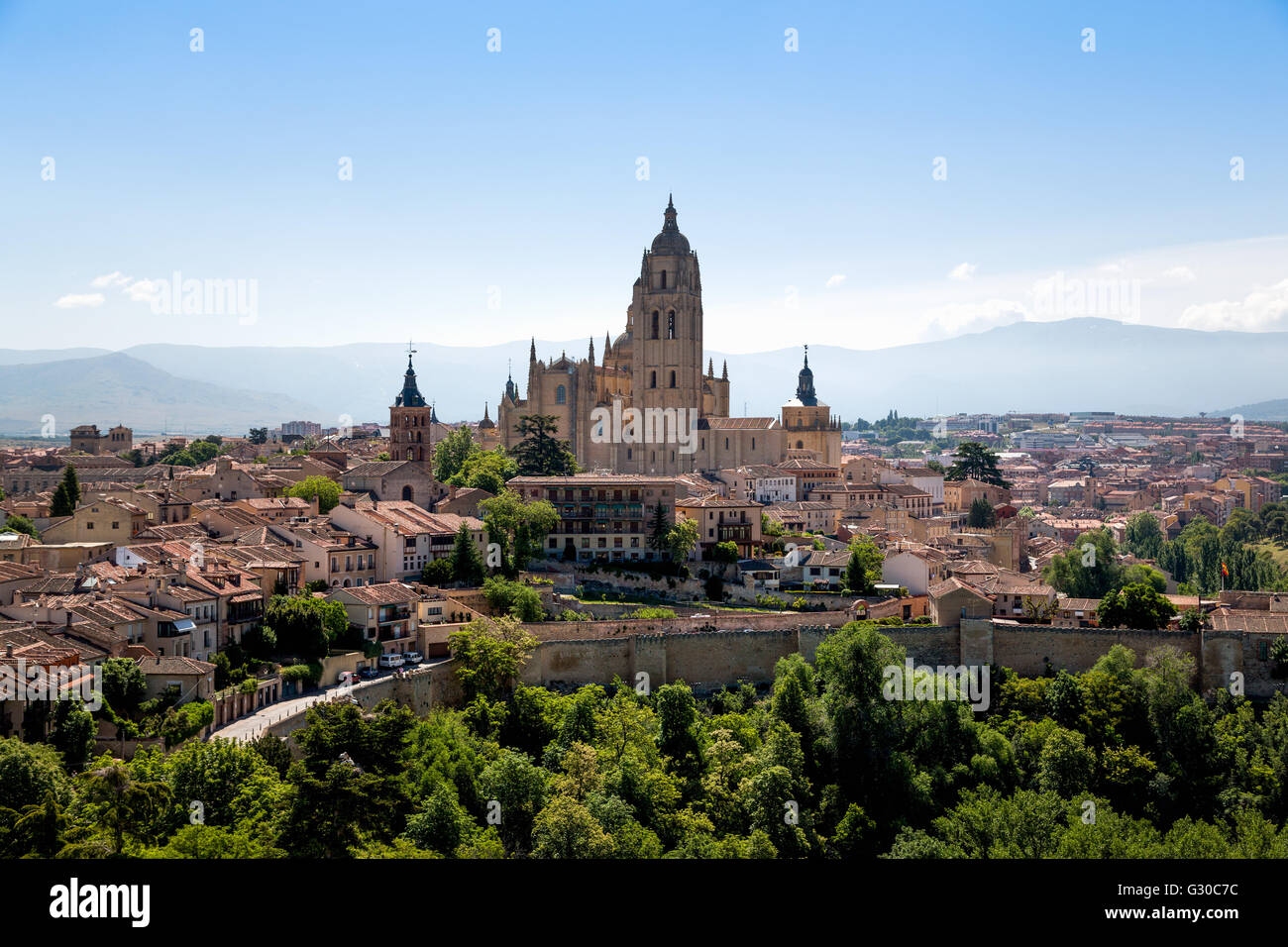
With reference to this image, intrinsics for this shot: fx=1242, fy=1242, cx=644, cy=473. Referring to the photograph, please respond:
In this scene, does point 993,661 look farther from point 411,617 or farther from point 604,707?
point 411,617

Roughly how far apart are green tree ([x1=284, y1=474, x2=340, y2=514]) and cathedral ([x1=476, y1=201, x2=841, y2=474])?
23.2m

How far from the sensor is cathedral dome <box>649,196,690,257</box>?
2625 inches

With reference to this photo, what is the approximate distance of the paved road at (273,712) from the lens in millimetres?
23609

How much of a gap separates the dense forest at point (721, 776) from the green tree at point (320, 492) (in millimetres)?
14197

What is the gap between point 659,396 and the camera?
218ft

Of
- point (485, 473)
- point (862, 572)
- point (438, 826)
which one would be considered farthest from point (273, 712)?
point (485, 473)

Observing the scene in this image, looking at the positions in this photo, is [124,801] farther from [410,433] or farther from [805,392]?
[805,392]

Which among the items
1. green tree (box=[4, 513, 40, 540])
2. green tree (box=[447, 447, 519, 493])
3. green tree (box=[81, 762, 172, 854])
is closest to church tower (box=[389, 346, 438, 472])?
green tree (box=[447, 447, 519, 493])

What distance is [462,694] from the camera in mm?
29859

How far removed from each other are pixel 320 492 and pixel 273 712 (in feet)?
63.6

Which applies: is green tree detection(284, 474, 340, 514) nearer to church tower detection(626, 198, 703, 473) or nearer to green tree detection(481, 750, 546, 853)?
green tree detection(481, 750, 546, 853)

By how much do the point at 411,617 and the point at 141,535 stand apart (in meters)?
9.22

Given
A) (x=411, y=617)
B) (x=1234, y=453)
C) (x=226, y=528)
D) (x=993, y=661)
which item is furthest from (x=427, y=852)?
(x=1234, y=453)

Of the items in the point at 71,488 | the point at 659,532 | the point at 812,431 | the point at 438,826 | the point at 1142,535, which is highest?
the point at 812,431
